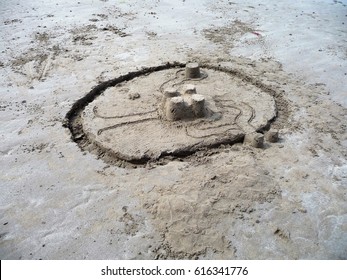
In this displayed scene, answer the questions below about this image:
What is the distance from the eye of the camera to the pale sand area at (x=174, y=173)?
269 centimetres

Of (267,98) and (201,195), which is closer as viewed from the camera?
(201,195)

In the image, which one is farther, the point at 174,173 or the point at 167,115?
the point at 167,115

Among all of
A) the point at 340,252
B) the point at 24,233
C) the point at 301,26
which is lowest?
the point at 24,233

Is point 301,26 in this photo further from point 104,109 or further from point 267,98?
point 104,109

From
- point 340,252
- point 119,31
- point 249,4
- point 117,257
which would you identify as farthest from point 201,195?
point 249,4

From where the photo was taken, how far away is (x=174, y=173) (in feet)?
10.9

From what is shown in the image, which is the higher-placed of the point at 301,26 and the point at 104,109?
the point at 301,26

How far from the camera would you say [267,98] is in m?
4.50

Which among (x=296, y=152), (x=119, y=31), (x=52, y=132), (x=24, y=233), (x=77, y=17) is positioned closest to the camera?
(x=24, y=233)

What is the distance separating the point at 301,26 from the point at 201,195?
541cm

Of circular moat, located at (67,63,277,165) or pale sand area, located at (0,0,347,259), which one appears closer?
pale sand area, located at (0,0,347,259)

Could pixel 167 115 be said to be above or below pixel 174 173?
above

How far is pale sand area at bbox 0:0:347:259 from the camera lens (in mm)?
2693

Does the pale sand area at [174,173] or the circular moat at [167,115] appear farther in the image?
the circular moat at [167,115]
